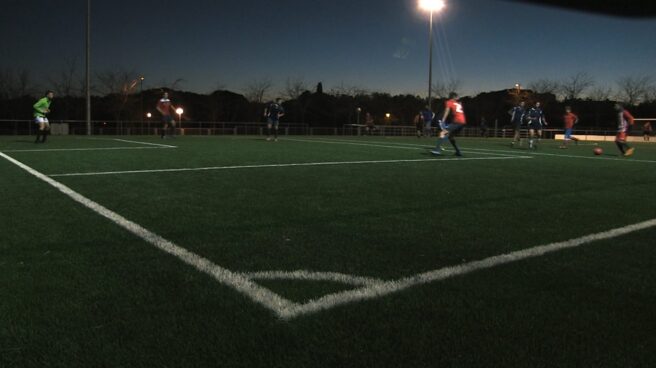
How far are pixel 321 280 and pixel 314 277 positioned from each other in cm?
7

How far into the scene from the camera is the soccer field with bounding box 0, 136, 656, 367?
230 centimetres

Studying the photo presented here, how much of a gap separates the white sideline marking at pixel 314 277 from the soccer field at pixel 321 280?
20mm

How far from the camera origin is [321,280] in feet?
10.6

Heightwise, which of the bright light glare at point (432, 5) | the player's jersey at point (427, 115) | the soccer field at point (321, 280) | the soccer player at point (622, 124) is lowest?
the soccer field at point (321, 280)

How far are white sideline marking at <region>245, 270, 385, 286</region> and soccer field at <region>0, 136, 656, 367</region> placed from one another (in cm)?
2

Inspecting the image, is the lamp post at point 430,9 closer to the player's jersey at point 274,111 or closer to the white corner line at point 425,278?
the player's jersey at point 274,111

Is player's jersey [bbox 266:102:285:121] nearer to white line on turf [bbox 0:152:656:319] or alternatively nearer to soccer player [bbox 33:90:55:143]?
soccer player [bbox 33:90:55:143]

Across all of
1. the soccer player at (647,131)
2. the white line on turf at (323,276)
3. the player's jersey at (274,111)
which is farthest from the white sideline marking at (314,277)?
the soccer player at (647,131)

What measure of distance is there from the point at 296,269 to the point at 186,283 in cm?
70

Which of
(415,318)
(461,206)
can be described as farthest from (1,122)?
(415,318)

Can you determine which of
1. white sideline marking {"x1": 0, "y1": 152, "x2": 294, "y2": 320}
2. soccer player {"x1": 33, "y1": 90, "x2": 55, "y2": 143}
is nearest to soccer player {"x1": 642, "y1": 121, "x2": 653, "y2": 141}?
soccer player {"x1": 33, "y1": 90, "x2": 55, "y2": 143}

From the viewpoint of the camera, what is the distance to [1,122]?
33312 millimetres

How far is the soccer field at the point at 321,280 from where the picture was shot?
230cm

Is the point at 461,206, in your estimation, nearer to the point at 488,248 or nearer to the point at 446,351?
the point at 488,248
